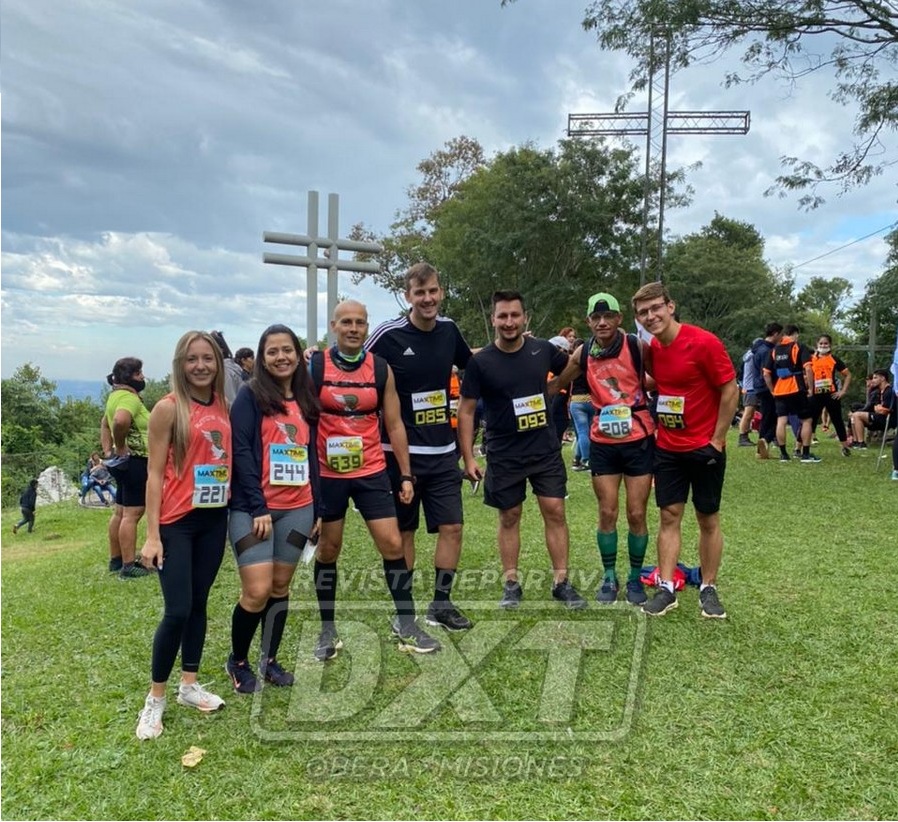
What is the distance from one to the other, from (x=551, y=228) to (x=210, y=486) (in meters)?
20.6

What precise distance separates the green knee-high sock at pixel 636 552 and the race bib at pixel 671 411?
0.80 metres

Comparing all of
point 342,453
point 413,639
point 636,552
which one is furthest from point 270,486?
point 636,552

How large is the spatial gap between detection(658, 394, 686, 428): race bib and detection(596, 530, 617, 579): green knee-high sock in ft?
2.82

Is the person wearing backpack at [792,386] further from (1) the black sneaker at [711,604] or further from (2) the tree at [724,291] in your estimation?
(2) the tree at [724,291]

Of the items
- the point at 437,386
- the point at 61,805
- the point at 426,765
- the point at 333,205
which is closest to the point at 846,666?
the point at 426,765

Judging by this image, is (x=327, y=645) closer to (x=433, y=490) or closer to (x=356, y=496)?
(x=356, y=496)

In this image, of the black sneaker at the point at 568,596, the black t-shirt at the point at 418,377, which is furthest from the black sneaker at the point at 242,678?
the black sneaker at the point at 568,596

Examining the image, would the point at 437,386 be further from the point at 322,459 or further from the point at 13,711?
the point at 13,711

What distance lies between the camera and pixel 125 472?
565cm

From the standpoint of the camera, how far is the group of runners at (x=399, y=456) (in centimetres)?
314

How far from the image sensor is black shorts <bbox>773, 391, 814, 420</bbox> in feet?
32.9

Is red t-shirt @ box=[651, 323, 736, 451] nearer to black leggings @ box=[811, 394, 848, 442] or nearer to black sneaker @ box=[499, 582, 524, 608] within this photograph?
black sneaker @ box=[499, 582, 524, 608]

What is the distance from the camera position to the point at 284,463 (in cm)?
329

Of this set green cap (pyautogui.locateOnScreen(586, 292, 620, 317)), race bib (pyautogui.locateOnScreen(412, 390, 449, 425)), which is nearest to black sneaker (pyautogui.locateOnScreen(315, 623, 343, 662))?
race bib (pyautogui.locateOnScreen(412, 390, 449, 425))
